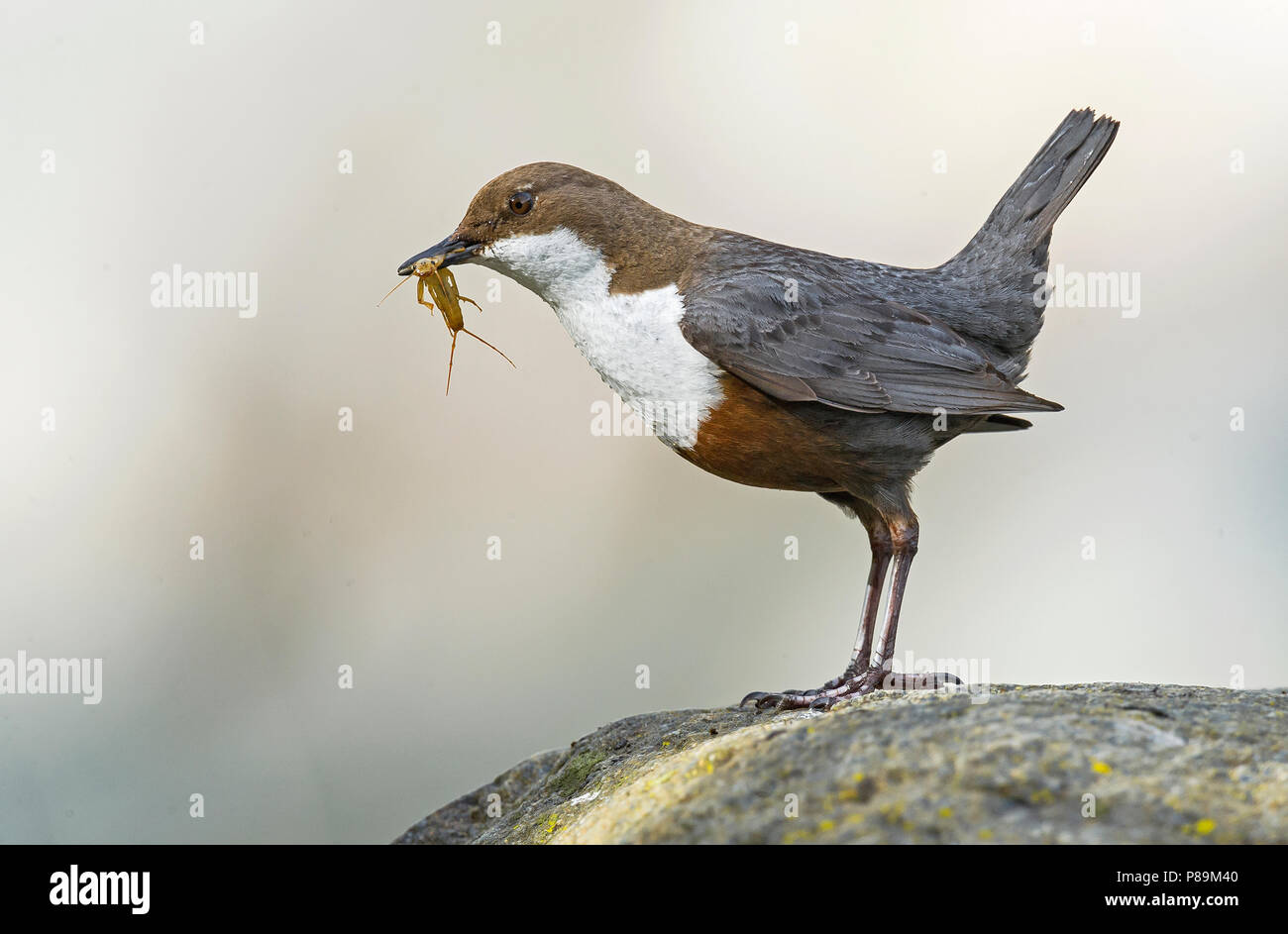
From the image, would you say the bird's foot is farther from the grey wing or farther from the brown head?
the brown head

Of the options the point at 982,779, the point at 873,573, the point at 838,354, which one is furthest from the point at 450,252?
the point at 982,779

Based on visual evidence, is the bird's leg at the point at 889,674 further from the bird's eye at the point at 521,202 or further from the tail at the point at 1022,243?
the bird's eye at the point at 521,202

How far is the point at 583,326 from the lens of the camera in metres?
4.61

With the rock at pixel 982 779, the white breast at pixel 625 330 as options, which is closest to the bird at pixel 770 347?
the white breast at pixel 625 330

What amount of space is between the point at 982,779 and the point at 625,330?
2.46m

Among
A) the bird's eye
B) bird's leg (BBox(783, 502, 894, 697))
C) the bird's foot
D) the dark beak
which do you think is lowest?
the bird's foot

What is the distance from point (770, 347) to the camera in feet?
14.6

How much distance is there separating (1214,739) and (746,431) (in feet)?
6.78

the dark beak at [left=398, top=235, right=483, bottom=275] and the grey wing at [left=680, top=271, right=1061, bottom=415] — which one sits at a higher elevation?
the dark beak at [left=398, top=235, right=483, bottom=275]

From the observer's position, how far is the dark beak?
4.64 meters

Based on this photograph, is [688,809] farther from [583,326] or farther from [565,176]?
[565,176]

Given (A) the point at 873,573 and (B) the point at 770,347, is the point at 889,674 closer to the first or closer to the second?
(A) the point at 873,573

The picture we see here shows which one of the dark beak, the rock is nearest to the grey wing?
the dark beak
